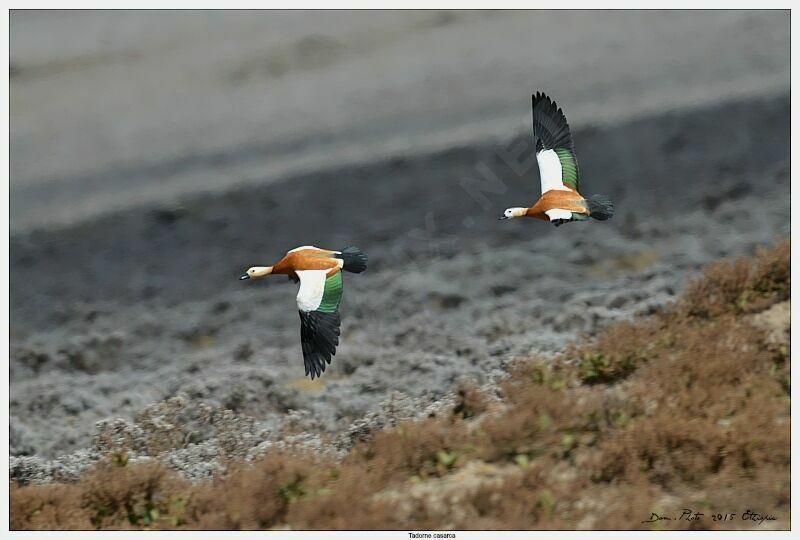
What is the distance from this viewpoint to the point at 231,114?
43.5 feet

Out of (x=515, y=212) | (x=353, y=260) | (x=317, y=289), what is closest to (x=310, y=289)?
(x=317, y=289)

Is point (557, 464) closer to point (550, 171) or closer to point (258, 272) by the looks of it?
point (550, 171)

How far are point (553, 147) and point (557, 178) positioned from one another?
0.34 meters

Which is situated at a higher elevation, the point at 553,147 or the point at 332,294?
the point at 553,147

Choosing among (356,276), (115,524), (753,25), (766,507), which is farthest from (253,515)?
(753,25)

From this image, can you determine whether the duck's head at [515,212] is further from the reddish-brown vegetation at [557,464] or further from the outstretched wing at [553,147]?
the reddish-brown vegetation at [557,464]

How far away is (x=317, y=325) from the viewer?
34.1 feet

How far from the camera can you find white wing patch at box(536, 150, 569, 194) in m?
11.0

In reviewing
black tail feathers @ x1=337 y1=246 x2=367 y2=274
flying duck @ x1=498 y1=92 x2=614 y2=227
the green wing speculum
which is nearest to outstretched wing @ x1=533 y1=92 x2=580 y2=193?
flying duck @ x1=498 y1=92 x2=614 y2=227

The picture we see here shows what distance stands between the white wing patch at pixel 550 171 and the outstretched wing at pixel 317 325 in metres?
2.24

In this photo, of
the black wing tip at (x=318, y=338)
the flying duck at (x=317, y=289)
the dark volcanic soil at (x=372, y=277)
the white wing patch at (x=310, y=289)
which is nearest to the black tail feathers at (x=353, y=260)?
the flying duck at (x=317, y=289)

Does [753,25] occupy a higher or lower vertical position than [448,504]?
higher

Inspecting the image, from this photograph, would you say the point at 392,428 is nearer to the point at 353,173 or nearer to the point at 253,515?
the point at 253,515

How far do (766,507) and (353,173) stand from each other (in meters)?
5.70
